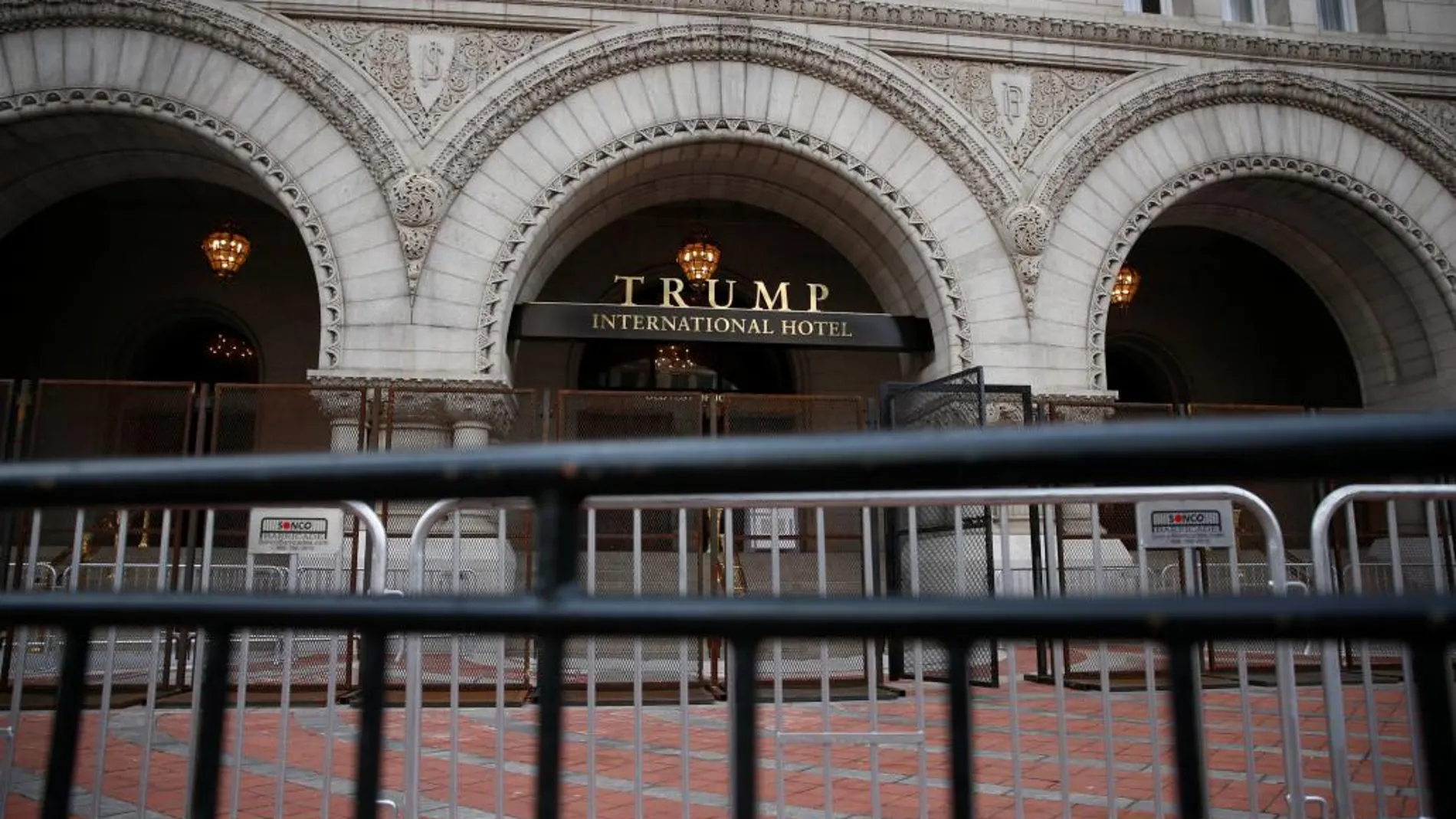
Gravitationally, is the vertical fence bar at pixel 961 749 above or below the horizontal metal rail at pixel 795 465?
below

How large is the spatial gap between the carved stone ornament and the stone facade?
32mm

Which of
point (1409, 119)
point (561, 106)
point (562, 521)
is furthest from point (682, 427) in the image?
point (1409, 119)

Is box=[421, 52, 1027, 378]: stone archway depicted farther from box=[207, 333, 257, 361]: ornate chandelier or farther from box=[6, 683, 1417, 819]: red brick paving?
box=[207, 333, 257, 361]: ornate chandelier

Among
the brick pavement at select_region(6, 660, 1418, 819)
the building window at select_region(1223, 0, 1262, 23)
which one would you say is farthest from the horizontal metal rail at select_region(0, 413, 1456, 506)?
the building window at select_region(1223, 0, 1262, 23)

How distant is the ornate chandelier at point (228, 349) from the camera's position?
59.3ft

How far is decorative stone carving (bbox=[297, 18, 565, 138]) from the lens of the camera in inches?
477

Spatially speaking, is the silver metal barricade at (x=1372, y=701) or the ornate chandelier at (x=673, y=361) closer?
the silver metal barricade at (x=1372, y=701)

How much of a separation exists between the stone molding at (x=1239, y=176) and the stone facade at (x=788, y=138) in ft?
0.13

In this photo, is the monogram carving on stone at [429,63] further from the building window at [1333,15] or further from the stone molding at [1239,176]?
the building window at [1333,15]

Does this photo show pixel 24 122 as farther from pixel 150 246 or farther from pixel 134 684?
pixel 134 684

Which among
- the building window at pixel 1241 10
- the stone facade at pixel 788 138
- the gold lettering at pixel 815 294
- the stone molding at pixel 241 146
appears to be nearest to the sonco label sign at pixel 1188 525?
the stone facade at pixel 788 138

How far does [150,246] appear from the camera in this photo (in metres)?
17.4

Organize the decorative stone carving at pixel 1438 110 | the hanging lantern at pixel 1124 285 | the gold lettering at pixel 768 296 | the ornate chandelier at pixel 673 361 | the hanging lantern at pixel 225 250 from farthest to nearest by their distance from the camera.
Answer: the ornate chandelier at pixel 673 361 → the hanging lantern at pixel 1124 285 → the hanging lantern at pixel 225 250 → the decorative stone carving at pixel 1438 110 → the gold lettering at pixel 768 296

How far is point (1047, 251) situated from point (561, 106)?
21.2ft
